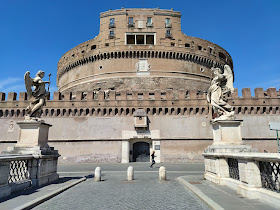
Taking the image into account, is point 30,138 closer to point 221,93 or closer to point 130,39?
point 221,93

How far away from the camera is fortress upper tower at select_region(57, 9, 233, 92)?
28998 millimetres

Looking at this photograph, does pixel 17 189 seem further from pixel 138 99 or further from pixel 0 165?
pixel 138 99

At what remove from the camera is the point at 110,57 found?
29547 millimetres

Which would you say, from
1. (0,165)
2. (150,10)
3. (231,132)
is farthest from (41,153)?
(150,10)

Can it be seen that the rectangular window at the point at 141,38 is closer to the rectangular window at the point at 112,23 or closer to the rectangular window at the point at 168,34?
the rectangular window at the point at 168,34

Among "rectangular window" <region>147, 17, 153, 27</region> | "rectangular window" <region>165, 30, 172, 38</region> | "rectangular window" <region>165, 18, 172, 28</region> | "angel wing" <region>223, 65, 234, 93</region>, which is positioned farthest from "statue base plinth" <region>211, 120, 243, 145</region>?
"rectangular window" <region>165, 18, 172, 28</region>

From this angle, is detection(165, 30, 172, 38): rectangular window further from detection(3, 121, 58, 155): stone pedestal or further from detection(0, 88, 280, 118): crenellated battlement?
detection(3, 121, 58, 155): stone pedestal

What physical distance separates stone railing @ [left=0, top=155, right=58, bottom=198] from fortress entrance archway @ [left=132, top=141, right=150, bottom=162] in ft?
48.1

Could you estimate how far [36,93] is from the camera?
7859mm

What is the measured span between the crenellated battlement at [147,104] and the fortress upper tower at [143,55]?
6.55 meters

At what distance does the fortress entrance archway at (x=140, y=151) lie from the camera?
21.9 meters

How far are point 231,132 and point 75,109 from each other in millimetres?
18037

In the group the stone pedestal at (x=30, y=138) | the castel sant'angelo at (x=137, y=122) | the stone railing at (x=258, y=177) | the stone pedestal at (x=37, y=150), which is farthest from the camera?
the castel sant'angelo at (x=137, y=122)

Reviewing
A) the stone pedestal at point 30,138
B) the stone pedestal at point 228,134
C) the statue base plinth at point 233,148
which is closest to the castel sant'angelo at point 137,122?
the stone pedestal at point 30,138
